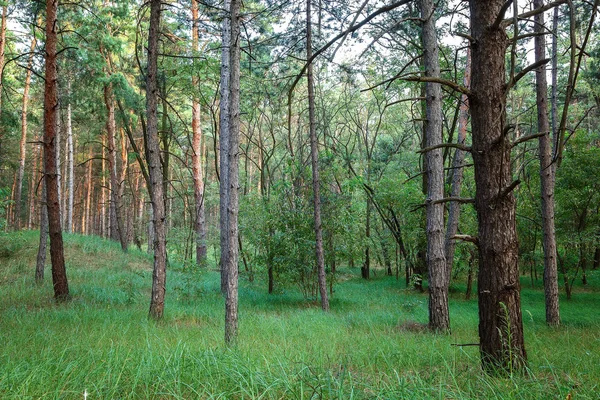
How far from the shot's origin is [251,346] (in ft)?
16.0

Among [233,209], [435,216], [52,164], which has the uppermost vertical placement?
[52,164]

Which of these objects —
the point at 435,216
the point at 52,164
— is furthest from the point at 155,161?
the point at 435,216

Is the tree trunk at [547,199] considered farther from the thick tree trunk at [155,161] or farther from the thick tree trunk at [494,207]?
the thick tree trunk at [155,161]

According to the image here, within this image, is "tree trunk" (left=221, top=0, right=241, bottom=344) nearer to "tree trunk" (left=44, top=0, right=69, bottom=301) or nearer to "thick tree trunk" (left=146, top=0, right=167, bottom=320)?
"thick tree trunk" (left=146, top=0, right=167, bottom=320)

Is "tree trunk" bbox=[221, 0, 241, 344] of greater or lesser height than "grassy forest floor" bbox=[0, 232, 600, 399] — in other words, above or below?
above

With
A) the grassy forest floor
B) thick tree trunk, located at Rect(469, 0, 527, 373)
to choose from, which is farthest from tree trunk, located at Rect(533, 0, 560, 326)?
thick tree trunk, located at Rect(469, 0, 527, 373)

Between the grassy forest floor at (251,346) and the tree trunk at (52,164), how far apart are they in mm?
613

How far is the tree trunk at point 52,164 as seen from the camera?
8.29 metres

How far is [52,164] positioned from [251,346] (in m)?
6.52

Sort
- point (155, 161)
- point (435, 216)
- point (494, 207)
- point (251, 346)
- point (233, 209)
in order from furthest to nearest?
1. point (155, 161)
2. point (435, 216)
3. point (233, 209)
4. point (251, 346)
5. point (494, 207)

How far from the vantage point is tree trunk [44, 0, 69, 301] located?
27.2 ft

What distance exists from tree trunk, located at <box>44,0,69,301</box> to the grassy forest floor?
61 centimetres

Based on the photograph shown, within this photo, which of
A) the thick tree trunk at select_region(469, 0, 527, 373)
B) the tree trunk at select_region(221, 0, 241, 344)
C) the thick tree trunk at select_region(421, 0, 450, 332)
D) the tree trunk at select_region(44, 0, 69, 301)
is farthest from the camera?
the tree trunk at select_region(44, 0, 69, 301)

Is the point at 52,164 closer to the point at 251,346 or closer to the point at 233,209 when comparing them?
the point at 233,209
